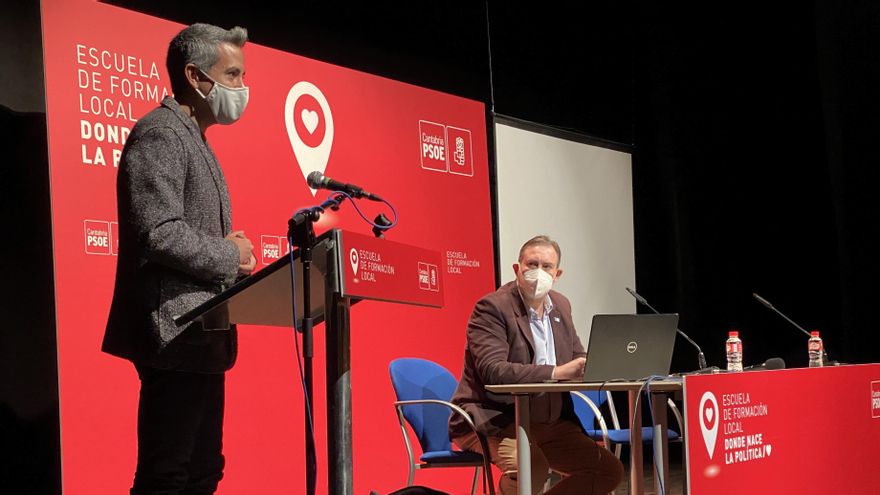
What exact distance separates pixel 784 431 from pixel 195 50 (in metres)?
2.11

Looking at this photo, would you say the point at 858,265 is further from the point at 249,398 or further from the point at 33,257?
the point at 33,257

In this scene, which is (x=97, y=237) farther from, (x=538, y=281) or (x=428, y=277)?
(x=428, y=277)

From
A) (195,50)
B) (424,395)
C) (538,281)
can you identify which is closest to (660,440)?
(538,281)

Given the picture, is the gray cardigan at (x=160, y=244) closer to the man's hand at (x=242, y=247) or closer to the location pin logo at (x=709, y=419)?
the man's hand at (x=242, y=247)

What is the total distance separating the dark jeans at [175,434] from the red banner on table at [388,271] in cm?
49

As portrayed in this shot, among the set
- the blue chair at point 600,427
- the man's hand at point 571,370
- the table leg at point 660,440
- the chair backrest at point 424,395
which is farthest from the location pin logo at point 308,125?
the table leg at point 660,440

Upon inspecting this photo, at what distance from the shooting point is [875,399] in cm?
372

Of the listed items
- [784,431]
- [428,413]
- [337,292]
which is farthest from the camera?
[428,413]

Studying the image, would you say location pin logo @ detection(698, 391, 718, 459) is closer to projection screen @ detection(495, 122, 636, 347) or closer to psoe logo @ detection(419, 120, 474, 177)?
psoe logo @ detection(419, 120, 474, 177)

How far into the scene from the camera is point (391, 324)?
16.8 feet

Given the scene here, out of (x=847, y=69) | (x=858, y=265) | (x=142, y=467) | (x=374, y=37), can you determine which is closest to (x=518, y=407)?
(x=142, y=467)

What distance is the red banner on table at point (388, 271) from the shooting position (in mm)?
1886

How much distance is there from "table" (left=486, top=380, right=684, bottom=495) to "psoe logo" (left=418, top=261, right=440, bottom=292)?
2.92ft

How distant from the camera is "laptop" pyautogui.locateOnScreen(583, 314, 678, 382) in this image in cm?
307
